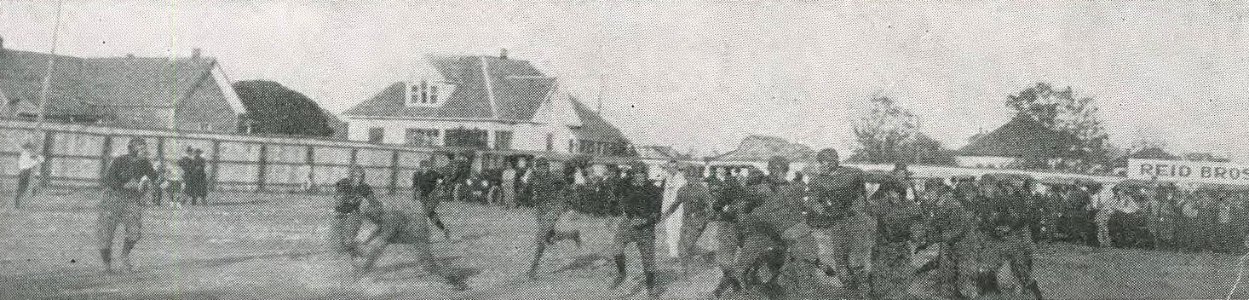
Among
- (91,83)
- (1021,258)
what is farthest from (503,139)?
(1021,258)

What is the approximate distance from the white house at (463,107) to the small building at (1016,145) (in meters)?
15.2

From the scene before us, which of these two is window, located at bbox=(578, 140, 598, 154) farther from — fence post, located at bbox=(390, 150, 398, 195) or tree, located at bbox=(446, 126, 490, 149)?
fence post, located at bbox=(390, 150, 398, 195)

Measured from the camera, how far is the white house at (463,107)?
3441 cm

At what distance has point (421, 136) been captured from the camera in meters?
34.6

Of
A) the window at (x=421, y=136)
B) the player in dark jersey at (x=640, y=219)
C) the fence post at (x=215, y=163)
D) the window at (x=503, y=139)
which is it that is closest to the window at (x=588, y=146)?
the window at (x=503, y=139)

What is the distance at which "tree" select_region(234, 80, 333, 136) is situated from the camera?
1768 inches

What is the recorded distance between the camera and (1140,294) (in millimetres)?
13086

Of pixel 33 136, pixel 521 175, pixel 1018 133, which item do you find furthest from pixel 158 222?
pixel 1018 133

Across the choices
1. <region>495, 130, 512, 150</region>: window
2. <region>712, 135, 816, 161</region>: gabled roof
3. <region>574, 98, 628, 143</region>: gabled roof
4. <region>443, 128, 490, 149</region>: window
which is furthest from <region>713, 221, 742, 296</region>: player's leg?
<region>712, 135, 816, 161</region>: gabled roof

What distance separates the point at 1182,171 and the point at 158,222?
17059 millimetres

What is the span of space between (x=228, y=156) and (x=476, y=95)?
13.8 m

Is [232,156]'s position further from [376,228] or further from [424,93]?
[424,93]

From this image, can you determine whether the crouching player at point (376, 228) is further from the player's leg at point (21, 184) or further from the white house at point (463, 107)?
the white house at point (463, 107)

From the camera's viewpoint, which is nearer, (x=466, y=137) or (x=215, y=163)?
(x=215, y=163)
